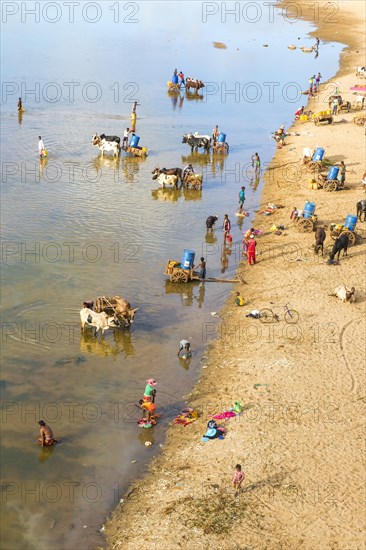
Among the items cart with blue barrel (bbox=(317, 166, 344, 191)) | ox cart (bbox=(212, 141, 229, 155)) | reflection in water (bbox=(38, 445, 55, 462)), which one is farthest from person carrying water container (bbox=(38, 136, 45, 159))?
reflection in water (bbox=(38, 445, 55, 462))

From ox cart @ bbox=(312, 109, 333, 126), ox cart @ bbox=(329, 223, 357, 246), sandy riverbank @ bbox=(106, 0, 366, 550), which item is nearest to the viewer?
sandy riverbank @ bbox=(106, 0, 366, 550)

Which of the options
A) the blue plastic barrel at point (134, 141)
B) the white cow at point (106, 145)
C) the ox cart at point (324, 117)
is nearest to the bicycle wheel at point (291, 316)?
the white cow at point (106, 145)

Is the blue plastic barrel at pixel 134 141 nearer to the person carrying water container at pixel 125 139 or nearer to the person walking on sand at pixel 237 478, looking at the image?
the person carrying water container at pixel 125 139

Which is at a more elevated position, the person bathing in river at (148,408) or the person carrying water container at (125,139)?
the person carrying water container at (125,139)

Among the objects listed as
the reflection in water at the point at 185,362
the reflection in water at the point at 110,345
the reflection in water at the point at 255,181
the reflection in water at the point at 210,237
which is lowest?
the reflection in water at the point at 185,362

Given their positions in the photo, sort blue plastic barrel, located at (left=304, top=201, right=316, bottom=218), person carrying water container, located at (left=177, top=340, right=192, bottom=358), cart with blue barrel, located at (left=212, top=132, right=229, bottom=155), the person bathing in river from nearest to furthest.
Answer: the person bathing in river, person carrying water container, located at (left=177, top=340, right=192, bottom=358), blue plastic barrel, located at (left=304, top=201, right=316, bottom=218), cart with blue barrel, located at (left=212, top=132, right=229, bottom=155)

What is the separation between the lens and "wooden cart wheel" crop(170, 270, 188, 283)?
24328 mm

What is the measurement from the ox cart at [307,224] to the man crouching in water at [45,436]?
51.1 ft

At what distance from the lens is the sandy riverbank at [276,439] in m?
13.8

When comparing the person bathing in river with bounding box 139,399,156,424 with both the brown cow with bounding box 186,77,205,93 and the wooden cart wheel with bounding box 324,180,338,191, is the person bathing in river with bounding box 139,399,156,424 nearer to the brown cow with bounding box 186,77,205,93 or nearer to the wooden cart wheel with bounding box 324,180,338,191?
the wooden cart wheel with bounding box 324,180,338,191

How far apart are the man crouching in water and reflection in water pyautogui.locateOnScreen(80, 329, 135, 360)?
13.9ft

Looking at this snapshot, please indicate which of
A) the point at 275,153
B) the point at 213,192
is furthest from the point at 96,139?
the point at 275,153

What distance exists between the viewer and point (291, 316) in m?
21.6

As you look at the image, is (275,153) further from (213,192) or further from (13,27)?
(13,27)
